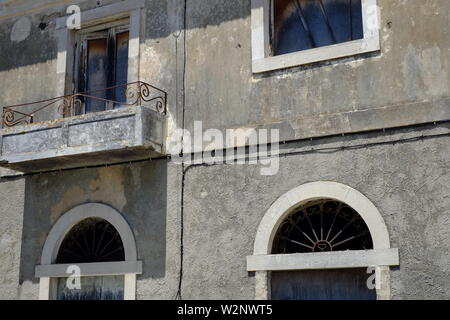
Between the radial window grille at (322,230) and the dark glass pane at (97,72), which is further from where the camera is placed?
the dark glass pane at (97,72)

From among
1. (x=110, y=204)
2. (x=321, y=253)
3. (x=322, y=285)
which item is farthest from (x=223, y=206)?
(x=110, y=204)

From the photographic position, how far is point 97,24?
37.0 ft

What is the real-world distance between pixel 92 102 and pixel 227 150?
2606mm

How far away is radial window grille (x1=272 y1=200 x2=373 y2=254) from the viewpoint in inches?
348

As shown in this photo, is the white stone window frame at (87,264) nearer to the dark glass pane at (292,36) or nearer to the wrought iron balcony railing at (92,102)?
the wrought iron balcony railing at (92,102)

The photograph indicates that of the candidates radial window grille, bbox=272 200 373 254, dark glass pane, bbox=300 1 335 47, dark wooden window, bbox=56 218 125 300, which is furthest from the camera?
dark wooden window, bbox=56 218 125 300

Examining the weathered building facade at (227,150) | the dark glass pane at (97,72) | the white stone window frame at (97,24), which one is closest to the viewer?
the weathered building facade at (227,150)

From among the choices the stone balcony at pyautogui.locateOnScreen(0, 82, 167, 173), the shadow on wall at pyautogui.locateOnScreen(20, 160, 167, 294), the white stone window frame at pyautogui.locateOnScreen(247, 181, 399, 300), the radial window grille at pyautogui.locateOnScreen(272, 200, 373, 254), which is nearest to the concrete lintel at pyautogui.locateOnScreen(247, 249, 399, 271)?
the white stone window frame at pyautogui.locateOnScreen(247, 181, 399, 300)

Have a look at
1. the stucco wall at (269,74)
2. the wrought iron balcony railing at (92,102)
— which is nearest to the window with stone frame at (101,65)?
the wrought iron balcony railing at (92,102)

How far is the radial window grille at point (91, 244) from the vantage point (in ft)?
34.0

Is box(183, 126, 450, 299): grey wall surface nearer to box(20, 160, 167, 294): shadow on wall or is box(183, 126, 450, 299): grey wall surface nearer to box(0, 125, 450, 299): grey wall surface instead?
box(0, 125, 450, 299): grey wall surface

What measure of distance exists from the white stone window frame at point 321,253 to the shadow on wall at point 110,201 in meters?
1.41

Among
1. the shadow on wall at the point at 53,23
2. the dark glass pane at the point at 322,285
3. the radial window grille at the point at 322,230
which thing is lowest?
the dark glass pane at the point at 322,285

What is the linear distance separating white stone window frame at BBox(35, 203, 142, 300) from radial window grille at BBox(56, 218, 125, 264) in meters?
0.12
